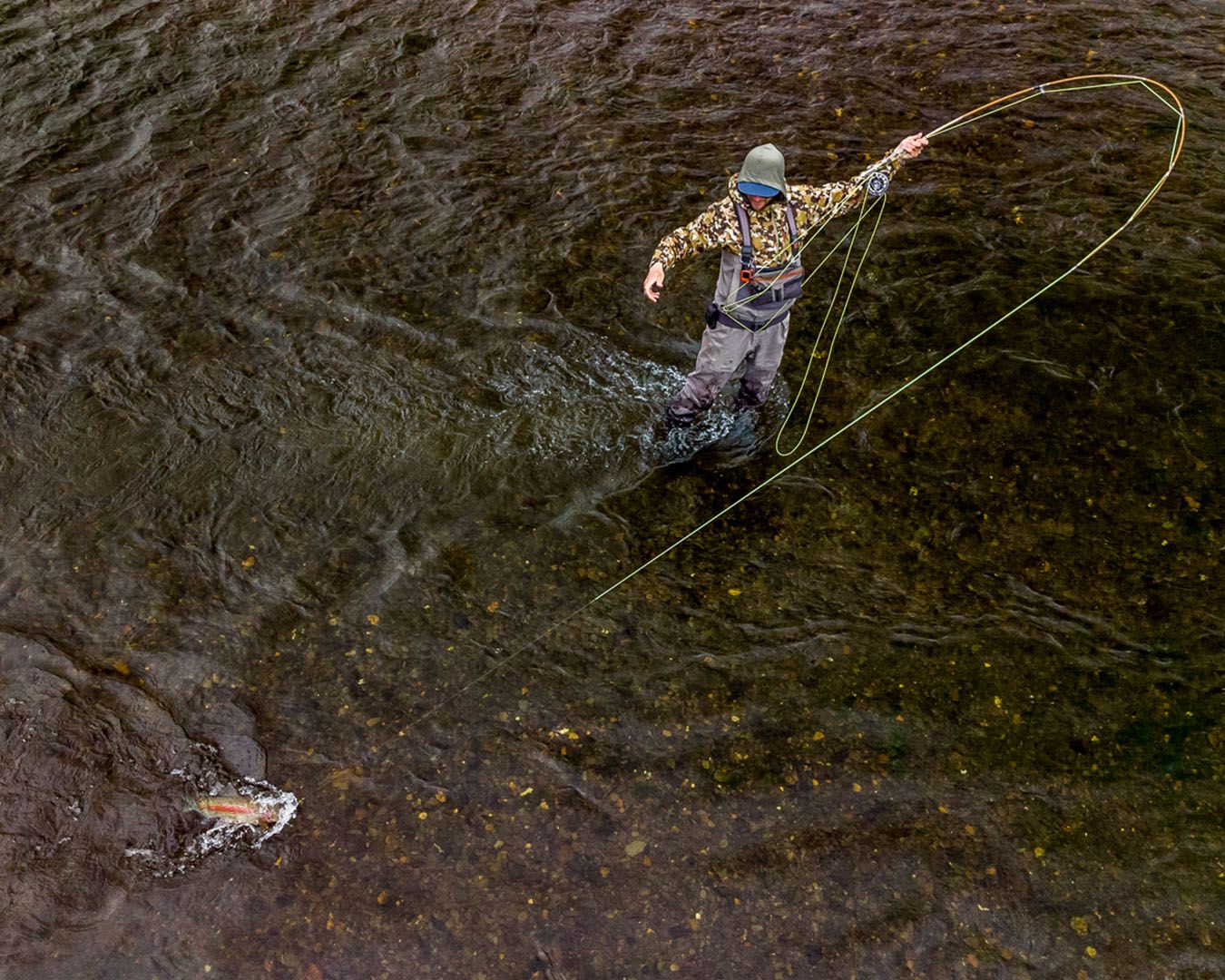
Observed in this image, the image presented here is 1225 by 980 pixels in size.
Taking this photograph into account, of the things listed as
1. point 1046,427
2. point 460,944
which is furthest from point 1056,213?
point 460,944

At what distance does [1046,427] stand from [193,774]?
549 cm

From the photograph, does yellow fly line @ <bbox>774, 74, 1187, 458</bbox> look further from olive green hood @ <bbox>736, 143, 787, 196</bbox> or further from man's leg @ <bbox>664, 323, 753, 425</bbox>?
man's leg @ <bbox>664, 323, 753, 425</bbox>

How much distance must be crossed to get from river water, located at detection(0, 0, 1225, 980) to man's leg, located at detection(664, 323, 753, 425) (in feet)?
0.93

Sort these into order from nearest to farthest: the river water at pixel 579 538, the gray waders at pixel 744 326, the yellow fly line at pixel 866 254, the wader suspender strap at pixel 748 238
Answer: the river water at pixel 579 538, the wader suspender strap at pixel 748 238, the gray waders at pixel 744 326, the yellow fly line at pixel 866 254

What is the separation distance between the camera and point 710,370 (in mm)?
5848

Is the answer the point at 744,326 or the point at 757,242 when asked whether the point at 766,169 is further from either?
the point at 744,326

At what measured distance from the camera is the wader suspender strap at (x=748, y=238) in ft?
16.8

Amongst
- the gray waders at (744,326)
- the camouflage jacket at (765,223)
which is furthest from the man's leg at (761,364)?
the camouflage jacket at (765,223)

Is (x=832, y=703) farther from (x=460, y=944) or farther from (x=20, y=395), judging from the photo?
(x=20, y=395)

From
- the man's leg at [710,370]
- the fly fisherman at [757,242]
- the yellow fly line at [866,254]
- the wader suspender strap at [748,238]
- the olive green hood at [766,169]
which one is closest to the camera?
A: the olive green hood at [766,169]

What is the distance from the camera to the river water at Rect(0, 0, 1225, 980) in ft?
14.8

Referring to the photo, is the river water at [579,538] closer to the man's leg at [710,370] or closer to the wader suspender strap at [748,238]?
the man's leg at [710,370]

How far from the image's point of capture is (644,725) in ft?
16.6

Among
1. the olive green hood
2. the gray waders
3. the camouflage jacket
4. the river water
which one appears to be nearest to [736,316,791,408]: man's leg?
the gray waders
